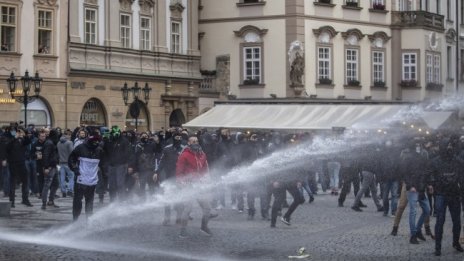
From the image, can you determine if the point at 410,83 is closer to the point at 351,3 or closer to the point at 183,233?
the point at 351,3

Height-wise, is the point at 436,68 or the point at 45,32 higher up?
the point at 45,32

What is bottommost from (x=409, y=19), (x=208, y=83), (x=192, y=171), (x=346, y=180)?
(x=346, y=180)

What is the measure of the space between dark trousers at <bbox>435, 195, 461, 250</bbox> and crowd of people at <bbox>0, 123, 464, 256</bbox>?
18 millimetres

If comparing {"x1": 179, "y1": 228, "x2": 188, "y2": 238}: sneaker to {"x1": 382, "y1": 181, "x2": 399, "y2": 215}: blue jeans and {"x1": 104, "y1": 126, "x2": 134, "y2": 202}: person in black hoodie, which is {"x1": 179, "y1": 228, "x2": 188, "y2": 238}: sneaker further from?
{"x1": 382, "y1": 181, "x2": 399, "y2": 215}: blue jeans

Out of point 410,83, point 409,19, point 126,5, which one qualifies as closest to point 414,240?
point 126,5

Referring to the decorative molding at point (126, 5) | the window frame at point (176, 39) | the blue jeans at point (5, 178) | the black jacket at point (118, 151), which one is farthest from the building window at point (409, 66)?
the black jacket at point (118, 151)

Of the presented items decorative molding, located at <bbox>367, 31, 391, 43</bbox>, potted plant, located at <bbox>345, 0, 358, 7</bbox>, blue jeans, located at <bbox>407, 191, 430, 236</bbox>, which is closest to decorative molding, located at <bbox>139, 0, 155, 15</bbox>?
potted plant, located at <bbox>345, 0, 358, 7</bbox>

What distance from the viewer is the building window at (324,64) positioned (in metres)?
53.9

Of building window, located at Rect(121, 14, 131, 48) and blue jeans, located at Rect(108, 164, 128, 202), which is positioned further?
building window, located at Rect(121, 14, 131, 48)

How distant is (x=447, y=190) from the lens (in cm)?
1689

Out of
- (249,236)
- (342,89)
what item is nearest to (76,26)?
(342,89)

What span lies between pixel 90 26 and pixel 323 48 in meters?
A: 14.7

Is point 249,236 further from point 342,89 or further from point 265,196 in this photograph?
point 342,89

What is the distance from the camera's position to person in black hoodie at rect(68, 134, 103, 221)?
20031 mm
